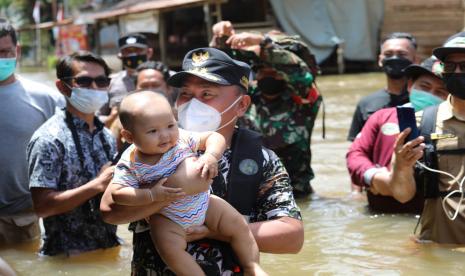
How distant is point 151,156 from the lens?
315 centimetres

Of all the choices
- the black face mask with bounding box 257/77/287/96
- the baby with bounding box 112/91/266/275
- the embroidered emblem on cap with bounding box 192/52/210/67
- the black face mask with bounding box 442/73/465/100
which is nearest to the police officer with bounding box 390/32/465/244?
the black face mask with bounding box 442/73/465/100

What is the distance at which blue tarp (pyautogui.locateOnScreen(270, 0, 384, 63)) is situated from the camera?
23.6 m

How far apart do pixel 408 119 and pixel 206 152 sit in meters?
1.98

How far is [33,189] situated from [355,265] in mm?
2411

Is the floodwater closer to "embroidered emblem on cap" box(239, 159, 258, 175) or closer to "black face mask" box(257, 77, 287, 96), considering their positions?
"black face mask" box(257, 77, 287, 96)

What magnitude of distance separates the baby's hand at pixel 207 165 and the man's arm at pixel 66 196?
1.86 meters

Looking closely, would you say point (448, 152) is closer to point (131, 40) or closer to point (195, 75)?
point (195, 75)

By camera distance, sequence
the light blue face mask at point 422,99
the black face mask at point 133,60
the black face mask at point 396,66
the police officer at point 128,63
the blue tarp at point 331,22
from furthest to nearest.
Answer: the blue tarp at point 331,22 < the black face mask at point 133,60 < the police officer at point 128,63 < the black face mask at point 396,66 < the light blue face mask at point 422,99

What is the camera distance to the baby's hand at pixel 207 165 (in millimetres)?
3072

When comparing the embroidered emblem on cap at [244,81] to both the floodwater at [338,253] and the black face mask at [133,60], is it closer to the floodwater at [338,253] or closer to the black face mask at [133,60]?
the floodwater at [338,253]

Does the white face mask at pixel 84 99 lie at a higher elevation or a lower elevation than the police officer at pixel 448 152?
higher

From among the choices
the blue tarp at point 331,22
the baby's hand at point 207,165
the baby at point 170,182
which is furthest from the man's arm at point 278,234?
the blue tarp at point 331,22

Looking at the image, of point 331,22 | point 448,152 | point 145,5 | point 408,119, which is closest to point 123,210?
point 408,119

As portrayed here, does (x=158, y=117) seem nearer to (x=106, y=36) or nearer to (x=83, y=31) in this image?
(x=106, y=36)
